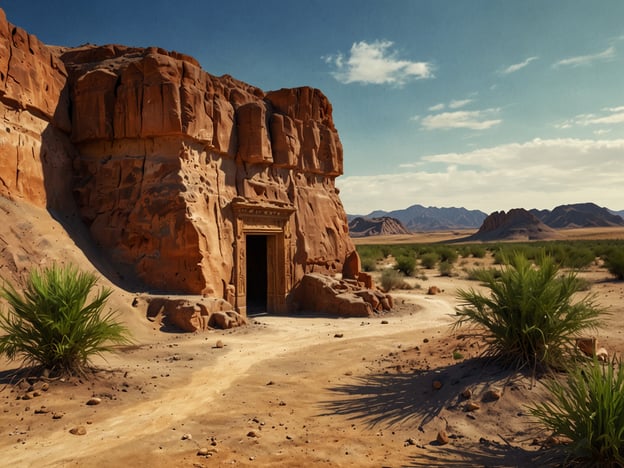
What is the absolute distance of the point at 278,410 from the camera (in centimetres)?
602

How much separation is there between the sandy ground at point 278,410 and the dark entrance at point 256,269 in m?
8.30

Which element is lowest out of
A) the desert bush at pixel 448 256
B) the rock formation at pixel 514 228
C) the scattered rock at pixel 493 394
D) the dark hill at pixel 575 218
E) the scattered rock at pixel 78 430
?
the scattered rock at pixel 78 430

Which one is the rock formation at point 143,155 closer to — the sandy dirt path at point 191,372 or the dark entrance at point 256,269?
the dark entrance at point 256,269

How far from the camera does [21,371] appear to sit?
678 cm

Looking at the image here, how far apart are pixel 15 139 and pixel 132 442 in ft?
31.0

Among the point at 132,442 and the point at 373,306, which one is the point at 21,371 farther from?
the point at 373,306

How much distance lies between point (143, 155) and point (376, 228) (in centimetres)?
11767

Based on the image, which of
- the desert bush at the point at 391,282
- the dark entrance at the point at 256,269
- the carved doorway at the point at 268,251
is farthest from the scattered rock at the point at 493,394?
the desert bush at the point at 391,282

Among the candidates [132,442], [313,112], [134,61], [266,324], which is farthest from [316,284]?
[132,442]

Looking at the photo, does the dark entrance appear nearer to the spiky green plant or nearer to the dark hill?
the spiky green plant

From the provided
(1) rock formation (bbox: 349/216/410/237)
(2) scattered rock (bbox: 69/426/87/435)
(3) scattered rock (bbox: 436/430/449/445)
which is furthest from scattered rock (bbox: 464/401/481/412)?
(1) rock formation (bbox: 349/216/410/237)

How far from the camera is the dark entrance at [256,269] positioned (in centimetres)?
1798

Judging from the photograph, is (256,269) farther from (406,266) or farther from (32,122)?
(406,266)

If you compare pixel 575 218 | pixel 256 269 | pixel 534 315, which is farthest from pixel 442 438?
pixel 575 218
